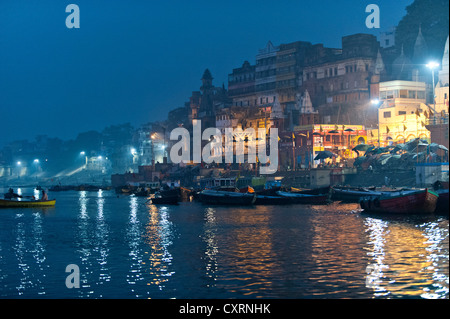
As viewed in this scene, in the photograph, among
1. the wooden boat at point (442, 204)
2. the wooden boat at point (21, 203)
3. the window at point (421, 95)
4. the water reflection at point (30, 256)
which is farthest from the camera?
the window at point (421, 95)

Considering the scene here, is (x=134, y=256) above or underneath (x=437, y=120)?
underneath

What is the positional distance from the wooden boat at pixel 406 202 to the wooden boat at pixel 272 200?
48.1ft

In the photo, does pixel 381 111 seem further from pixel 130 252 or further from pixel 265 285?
pixel 265 285

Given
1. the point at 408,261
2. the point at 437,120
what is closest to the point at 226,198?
the point at 437,120

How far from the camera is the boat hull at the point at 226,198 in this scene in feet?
183

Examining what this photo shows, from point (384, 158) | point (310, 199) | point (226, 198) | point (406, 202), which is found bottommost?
point (310, 199)

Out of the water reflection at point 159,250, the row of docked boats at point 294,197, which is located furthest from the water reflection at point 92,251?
the row of docked boats at point 294,197

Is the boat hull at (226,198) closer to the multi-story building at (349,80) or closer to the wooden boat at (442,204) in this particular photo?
the wooden boat at (442,204)

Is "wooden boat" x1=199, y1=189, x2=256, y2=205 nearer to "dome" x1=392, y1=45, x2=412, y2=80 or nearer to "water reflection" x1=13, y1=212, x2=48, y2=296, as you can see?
"water reflection" x1=13, y1=212, x2=48, y2=296

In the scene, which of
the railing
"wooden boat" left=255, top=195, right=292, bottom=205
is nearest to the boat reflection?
"wooden boat" left=255, top=195, right=292, bottom=205

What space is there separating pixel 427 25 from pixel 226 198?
158 feet

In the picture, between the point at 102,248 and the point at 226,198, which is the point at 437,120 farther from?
the point at 102,248

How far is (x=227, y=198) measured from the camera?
57312 mm
